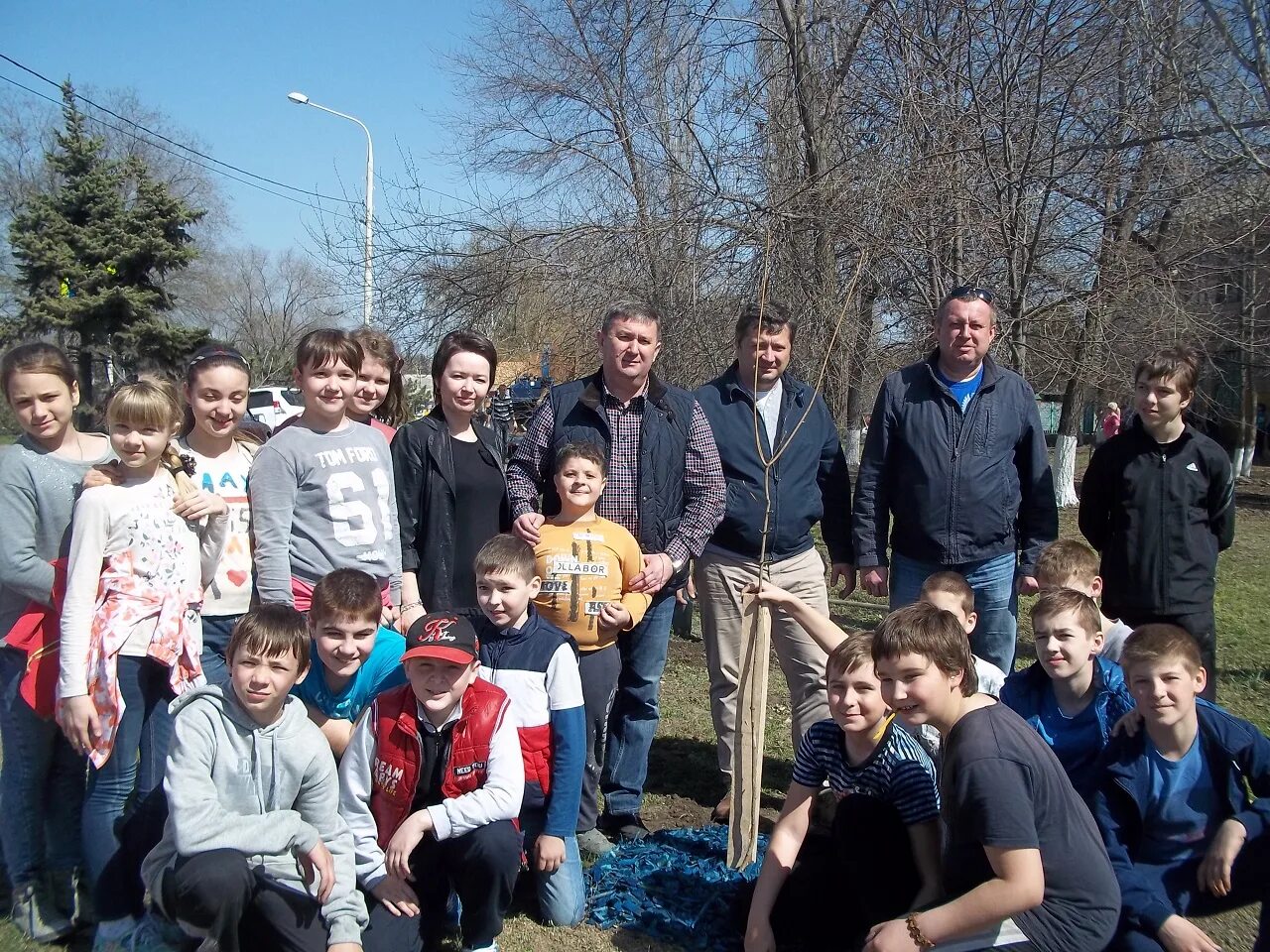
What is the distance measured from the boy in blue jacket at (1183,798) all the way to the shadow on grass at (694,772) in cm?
165

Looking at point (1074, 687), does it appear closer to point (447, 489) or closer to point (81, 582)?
point (447, 489)

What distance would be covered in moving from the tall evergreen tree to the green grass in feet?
87.2

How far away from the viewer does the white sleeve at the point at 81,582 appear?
280cm

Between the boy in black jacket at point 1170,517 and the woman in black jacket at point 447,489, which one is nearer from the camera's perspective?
the woman in black jacket at point 447,489

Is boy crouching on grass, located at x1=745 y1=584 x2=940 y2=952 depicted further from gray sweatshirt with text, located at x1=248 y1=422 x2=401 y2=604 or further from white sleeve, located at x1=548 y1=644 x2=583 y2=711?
gray sweatshirt with text, located at x1=248 y1=422 x2=401 y2=604

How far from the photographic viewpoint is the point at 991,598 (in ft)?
12.6

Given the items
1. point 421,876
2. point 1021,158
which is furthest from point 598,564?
point 1021,158

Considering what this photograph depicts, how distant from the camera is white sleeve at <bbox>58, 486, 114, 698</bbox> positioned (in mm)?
2803

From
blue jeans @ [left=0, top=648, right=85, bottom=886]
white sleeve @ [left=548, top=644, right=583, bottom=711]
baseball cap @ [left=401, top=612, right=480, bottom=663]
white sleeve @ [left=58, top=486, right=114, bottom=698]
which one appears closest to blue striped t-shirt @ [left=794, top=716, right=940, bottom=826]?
white sleeve @ [left=548, top=644, right=583, bottom=711]

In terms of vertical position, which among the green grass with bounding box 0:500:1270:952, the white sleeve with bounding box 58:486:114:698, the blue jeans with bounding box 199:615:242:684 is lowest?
the green grass with bounding box 0:500:1270:952

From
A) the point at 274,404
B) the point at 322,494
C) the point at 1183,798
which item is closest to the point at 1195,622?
the point at 1183,798

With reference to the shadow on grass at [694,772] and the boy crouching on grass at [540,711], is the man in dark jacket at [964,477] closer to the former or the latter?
the shadow on grass at [694,772]

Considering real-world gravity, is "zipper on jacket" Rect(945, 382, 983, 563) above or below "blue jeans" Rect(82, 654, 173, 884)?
above

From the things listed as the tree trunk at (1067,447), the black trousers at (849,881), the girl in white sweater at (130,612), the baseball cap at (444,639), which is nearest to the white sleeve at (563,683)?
the baseball cap at (444,639)
